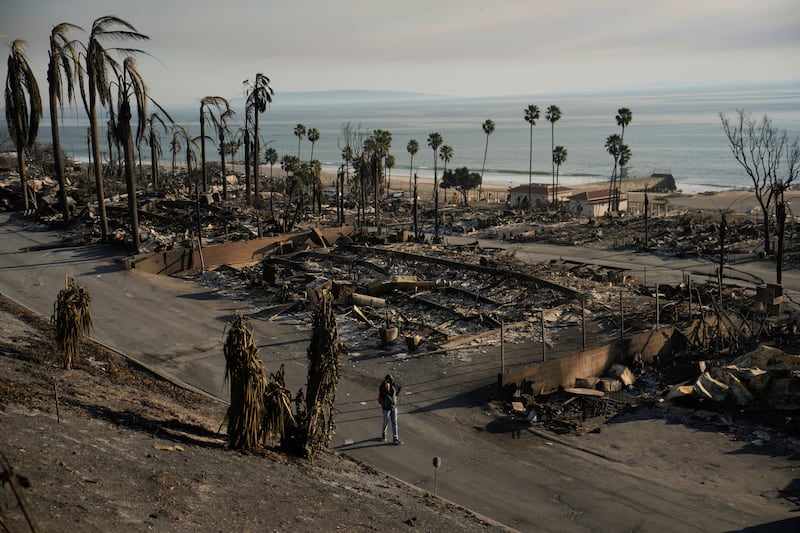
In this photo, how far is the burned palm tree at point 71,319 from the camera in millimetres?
14922

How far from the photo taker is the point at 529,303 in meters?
26.2

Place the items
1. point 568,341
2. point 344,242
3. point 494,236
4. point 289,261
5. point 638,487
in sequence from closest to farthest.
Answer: point 638,487 → point 568,341 → point 289,261 → point 344,242 → point 494,236

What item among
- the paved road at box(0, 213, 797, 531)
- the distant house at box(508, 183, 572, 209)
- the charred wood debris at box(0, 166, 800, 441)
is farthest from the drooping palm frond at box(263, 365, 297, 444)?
the distant house at box(508, 183, 572, 209)

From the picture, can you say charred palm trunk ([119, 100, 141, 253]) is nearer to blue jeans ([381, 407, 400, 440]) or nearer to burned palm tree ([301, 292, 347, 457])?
blue jeans ([381, 407, 400, 440])

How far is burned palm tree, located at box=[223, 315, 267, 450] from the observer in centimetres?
1178

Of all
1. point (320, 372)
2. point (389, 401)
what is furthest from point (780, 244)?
point (320, 372)

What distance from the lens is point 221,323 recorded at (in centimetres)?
2502

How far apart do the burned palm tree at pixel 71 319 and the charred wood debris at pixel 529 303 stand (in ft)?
31.0

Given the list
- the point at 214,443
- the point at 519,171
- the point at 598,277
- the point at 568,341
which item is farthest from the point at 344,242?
the point at 519,171

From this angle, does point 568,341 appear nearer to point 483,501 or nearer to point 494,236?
point 483,501

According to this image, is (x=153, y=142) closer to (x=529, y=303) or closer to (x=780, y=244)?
(x=529, y=303)

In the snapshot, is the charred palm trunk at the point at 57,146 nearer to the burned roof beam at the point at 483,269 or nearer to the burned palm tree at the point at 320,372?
the burned roof beam at the point at 483,269

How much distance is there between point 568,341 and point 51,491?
55.0 feet

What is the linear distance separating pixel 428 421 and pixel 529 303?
10.5 meters
